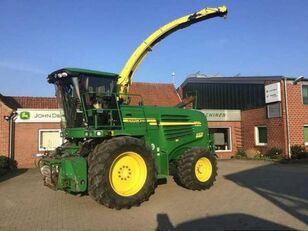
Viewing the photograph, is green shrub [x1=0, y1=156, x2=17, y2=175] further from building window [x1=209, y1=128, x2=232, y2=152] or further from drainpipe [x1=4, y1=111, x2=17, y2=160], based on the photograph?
building window [x1=209, y1=128, x2=232, y2=152]

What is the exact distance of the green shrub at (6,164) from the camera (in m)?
21.0

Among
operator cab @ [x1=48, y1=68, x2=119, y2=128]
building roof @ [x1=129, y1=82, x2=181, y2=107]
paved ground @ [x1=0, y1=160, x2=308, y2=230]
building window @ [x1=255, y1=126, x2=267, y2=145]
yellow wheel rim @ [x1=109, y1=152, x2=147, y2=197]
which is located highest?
building roof @ [x1=129, y1=82, x2=181, y2=107]

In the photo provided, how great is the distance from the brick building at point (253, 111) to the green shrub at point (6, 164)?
406 inches


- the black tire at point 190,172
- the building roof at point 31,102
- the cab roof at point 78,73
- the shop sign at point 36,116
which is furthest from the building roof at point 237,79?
the cab roof at point 78,73

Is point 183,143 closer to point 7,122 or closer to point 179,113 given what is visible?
point 179,113

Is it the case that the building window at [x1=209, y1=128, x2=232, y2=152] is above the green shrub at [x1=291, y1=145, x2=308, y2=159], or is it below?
above

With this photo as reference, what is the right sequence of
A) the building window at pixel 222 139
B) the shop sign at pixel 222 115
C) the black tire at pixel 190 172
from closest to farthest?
the black tire at pixel 190 172 → the shop sign at pixel 222 115 → the building window at pixel 222 139

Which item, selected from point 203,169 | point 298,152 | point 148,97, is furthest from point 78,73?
point 148,97

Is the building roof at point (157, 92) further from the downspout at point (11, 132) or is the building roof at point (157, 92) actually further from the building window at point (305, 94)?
the downspout at point (11, 132)

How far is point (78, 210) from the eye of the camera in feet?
34.5

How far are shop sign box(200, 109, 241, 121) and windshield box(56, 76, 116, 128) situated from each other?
57.6 feet

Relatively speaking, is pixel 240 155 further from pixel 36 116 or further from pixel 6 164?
pixel 6 164

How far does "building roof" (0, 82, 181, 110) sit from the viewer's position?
1118 inches

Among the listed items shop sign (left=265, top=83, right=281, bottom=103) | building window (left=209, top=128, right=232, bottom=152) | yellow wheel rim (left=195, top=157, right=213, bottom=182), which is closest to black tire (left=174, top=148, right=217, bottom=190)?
yellow wheel rim (left=195, top=157, right=213, bottom=182)
